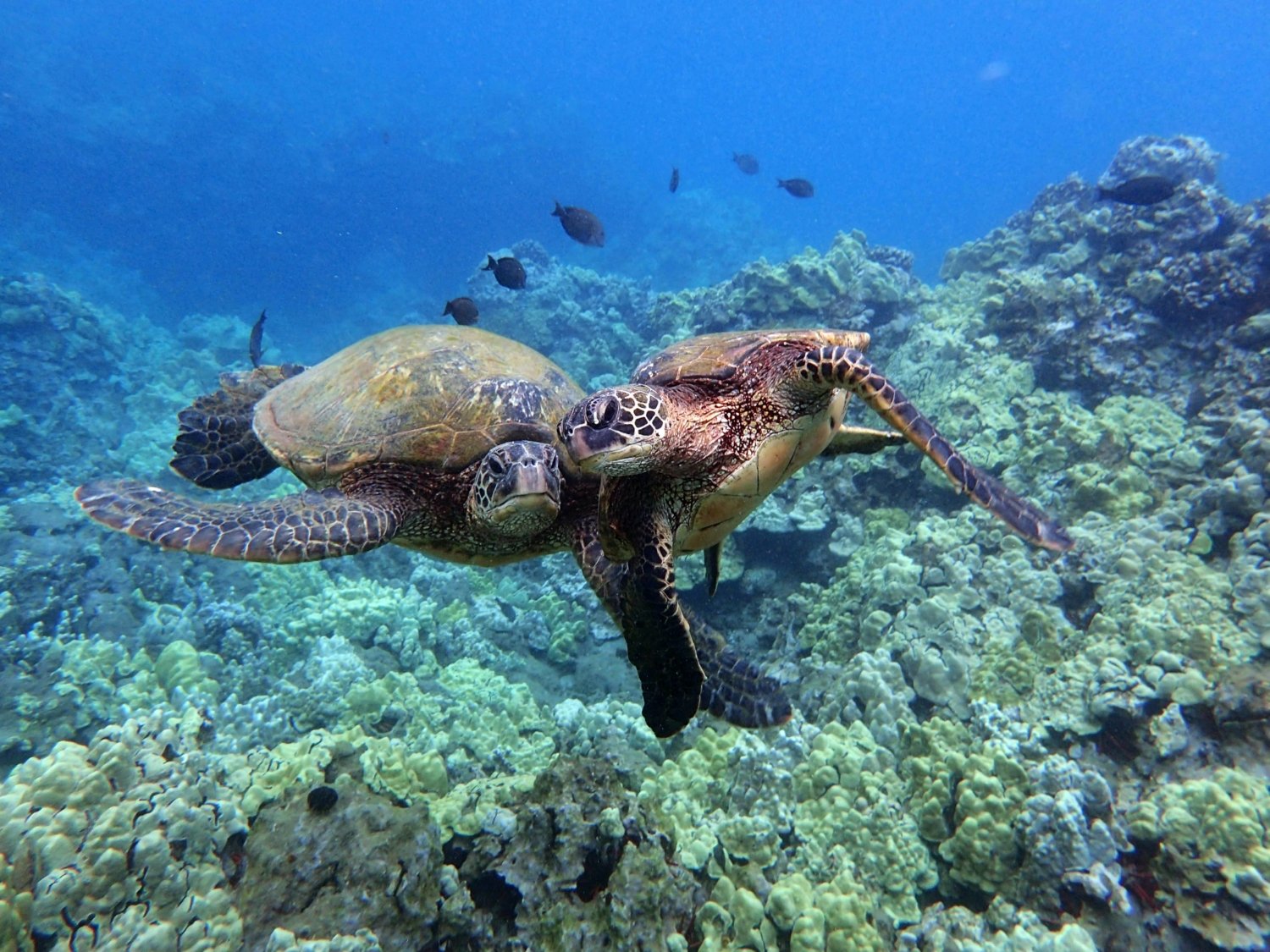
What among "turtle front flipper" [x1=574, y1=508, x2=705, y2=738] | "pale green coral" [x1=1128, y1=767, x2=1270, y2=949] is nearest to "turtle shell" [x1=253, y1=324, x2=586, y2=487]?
"turtle front flipper" [x1=574, y1=508, x2=705, y2=738]

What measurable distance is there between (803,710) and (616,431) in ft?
13.0

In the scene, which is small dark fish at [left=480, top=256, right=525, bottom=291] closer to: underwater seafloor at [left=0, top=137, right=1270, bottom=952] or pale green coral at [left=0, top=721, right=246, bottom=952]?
underwater seafloor at [left=0, top=137, right=1270, bottom=952]

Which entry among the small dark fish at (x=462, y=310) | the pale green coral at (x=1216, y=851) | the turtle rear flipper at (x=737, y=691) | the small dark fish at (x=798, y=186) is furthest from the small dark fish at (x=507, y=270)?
the pale green coral at (x=1216, y=851)

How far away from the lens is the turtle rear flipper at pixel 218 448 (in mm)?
5094

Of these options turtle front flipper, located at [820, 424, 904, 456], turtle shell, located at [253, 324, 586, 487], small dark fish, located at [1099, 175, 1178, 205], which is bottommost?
turtle front flipper, located at [820, 424, 904, 456]

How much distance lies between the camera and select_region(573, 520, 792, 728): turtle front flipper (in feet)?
13.0

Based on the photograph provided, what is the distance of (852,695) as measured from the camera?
5.17m

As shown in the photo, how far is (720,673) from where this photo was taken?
4.23m

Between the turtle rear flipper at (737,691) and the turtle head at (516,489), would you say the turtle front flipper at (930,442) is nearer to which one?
the turtle head at (516,489)

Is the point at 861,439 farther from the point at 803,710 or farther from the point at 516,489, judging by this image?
the point at 516,489

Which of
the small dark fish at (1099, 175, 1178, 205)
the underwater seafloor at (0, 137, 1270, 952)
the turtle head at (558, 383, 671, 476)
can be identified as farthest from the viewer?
the small dark fish at (1099, 175, 1178, 205)

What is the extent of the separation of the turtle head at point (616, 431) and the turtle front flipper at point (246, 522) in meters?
1.81

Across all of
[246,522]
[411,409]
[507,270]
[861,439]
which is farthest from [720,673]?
[507,270]

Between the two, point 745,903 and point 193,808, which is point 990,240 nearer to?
point 745,903
